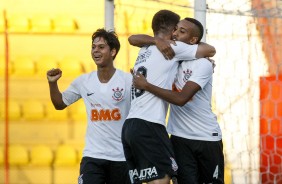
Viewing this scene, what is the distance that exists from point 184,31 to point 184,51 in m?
0.17

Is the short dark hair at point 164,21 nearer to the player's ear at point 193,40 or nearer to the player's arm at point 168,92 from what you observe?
the player's ear at point 193,40

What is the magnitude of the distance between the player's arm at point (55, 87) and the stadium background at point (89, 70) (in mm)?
3082

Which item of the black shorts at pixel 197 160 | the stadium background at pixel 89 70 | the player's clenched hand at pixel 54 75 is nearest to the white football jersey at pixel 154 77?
the black shorts at pixel 197 160

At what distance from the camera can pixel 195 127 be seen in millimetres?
5363

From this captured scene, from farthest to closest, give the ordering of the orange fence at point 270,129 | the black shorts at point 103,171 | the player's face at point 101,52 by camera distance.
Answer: the orange fence at point 270,129 < the player's face at point 101,52 < the black shorts at point 103,171

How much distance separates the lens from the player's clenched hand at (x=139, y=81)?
16.3 ft

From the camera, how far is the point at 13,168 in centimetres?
1005

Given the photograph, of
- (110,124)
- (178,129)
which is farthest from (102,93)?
(178,129)

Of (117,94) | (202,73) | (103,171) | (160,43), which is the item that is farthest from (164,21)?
(103,171)

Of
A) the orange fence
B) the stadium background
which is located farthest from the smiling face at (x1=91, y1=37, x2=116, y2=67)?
the orange fence

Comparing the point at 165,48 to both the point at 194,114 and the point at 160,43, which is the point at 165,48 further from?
the point at 194,114

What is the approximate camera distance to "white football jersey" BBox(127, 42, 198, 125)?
16.4 ft

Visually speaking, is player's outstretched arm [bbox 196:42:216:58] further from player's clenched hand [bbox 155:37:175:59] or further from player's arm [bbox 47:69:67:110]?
player's arm [bbox 47:69:67:110]

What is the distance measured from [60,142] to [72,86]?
440cm
